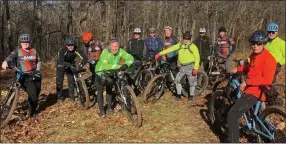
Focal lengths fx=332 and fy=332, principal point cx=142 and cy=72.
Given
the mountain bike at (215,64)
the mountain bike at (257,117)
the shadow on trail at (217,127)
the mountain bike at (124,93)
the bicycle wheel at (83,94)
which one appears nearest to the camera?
the mountain bike at (257,117)

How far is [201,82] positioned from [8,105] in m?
6.22

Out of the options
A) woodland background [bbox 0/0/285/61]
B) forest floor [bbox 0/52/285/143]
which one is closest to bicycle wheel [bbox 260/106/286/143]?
forest floor [bbox 0/52/285/143]

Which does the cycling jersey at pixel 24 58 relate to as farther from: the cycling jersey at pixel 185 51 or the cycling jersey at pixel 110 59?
the cycling jersey at pixel 185 51

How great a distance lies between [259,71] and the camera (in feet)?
19.0

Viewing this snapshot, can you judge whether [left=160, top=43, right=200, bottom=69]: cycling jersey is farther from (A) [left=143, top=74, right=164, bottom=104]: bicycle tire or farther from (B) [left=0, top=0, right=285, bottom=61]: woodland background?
(B) [left=0, top=0, right=285, bottom=61]: woodland background

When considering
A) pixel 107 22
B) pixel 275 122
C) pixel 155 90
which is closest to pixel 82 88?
pixel 155 90

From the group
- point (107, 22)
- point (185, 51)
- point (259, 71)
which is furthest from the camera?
point (107, 22)

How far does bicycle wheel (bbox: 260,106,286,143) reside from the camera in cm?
569

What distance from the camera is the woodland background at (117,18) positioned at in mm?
22688

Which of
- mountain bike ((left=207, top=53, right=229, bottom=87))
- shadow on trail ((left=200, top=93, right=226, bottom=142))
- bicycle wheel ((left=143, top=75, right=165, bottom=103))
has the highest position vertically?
mountain bike ((left=207, top=53, right=229, bottom=87))

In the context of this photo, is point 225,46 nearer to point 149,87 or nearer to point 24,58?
point 149,87

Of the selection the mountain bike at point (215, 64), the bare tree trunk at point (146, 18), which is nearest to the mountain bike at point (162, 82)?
the mountain bike at point (215, 64)

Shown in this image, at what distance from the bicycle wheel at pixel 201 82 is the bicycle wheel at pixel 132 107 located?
3493 millimetres

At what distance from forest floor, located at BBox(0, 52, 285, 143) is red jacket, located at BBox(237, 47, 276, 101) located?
1.65 m
